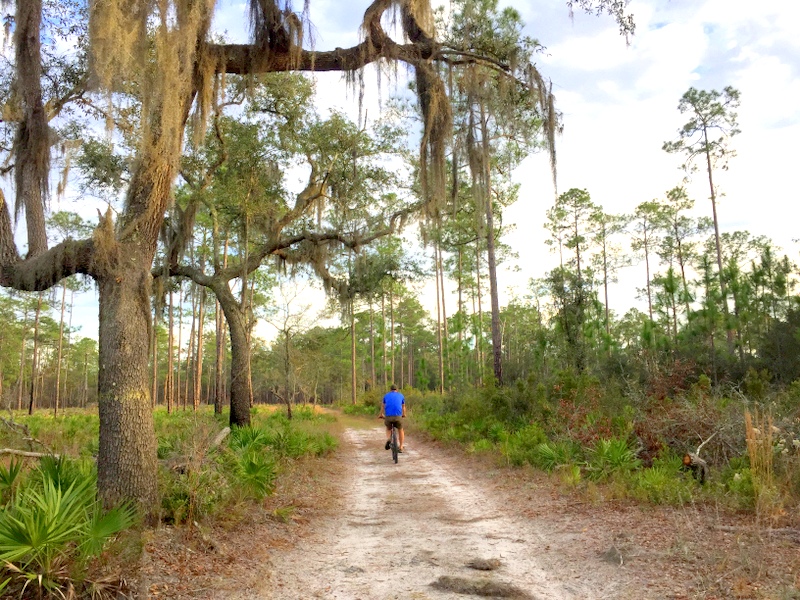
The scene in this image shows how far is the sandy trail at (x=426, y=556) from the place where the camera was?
4.18 meters

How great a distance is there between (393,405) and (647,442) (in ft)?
17.3

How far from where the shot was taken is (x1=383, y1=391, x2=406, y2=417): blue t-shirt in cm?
1188

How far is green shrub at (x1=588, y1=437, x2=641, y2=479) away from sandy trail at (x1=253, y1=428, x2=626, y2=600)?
159cm

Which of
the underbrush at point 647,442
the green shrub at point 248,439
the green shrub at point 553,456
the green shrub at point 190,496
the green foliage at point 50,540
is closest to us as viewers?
the green foliage at point 50,540

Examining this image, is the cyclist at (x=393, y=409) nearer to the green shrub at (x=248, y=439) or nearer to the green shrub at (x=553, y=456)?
the green shrub at (x=248, y=439)

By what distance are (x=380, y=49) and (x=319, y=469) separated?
757cm

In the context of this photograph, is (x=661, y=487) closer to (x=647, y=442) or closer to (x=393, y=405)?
(x=647, y=442)

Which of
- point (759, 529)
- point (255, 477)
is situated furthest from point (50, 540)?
point (759, 529)

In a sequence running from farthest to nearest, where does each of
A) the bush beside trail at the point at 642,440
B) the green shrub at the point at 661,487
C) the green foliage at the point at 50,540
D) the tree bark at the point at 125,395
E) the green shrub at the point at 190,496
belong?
the green shrub at the point at 661,487, the bush beside trail at the point at 642,440, the green shrub at the point at 190,496, the tree bark at the point at 125,395, the green foliage at the point at 50,540

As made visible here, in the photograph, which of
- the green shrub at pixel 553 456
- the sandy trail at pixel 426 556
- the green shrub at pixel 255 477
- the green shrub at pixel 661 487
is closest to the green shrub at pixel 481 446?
the green shrub at pixel 553 456

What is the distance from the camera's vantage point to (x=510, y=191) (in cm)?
1895

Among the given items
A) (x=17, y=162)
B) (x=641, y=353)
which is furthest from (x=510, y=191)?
(x=17, y=162)

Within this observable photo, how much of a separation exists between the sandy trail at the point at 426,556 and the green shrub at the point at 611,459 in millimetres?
A: 1594

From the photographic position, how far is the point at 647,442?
336 inches
